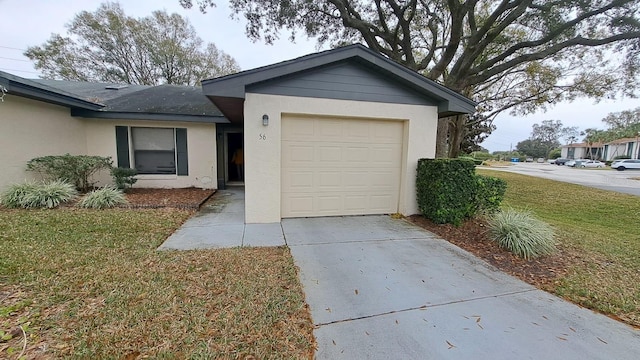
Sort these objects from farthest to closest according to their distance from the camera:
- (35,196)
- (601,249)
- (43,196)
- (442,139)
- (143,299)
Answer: (442,139) → (43,196) → (35,196) → (601,249) → (143,299)

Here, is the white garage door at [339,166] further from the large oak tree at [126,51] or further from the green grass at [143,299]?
the large oak tree at [126,51]

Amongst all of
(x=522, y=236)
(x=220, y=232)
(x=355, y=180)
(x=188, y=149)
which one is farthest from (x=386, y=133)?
(x=188, y=149)

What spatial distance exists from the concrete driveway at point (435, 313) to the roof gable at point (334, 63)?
311 cm

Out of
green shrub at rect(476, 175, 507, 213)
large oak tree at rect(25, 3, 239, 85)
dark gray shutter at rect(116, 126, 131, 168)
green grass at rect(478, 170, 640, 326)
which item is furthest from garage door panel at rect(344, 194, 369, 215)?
large oak tree at rect(25, 3, 239, 85)

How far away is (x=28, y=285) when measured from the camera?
8.98 ft

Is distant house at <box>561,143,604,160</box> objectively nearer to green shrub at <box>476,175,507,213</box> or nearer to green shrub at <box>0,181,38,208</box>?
green shrub at <box>476,175,507,213</box>

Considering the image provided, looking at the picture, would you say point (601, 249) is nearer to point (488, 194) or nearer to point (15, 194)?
point (488, 194)

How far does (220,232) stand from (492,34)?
426 inches

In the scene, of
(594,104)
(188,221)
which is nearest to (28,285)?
(188,221)

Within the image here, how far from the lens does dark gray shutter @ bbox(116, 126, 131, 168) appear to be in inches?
332

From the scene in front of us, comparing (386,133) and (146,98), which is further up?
(146,98)

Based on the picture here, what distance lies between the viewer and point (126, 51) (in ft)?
65.2

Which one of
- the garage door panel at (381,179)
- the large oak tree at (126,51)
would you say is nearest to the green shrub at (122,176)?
the garage door panel at (381,179)

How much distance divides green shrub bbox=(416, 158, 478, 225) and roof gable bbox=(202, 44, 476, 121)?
4.65 feet
